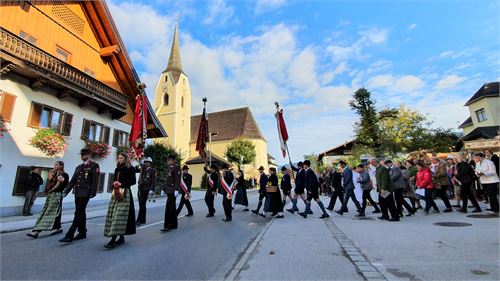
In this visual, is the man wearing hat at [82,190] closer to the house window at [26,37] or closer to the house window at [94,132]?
the house window at [26,37]

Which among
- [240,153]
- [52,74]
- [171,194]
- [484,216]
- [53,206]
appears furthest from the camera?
[240,153]

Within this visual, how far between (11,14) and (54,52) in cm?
262

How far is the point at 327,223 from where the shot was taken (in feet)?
28.3

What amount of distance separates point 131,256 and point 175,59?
58735mm

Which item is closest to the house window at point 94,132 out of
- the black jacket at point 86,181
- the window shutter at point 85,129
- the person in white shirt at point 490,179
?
the window shutter at point 85,129

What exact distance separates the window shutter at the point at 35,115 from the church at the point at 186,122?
33.7 metres

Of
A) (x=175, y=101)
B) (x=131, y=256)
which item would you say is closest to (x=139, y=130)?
(x=131, y=256)

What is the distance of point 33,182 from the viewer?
1254 cm

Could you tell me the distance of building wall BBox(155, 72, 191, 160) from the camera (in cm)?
5406

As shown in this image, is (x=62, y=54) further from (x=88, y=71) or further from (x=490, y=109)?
(x=490, y=109)

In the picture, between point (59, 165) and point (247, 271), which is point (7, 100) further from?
point (247, 271)

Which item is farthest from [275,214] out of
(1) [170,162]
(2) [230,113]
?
(2) [230,113]

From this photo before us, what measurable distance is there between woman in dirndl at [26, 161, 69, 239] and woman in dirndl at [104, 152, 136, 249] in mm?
2235

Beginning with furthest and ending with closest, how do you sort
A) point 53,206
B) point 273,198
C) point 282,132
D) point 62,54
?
point 62,54 < point 282,132 < point 273,198 < point 53,206
